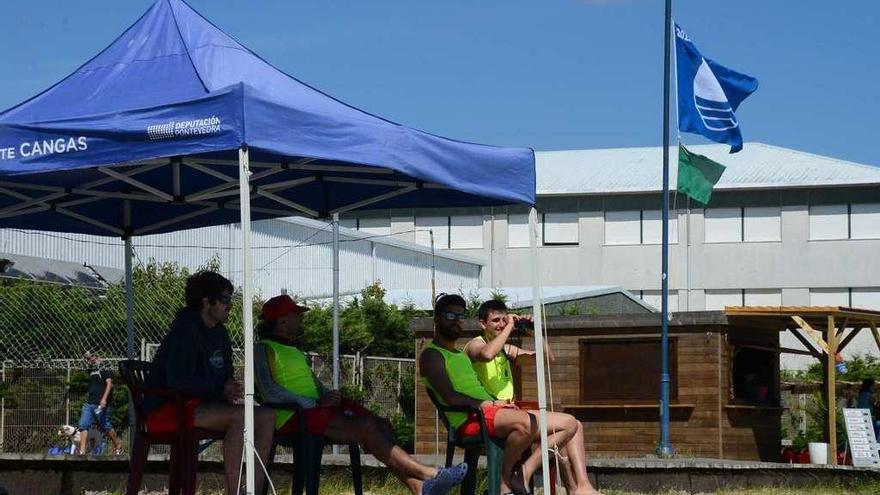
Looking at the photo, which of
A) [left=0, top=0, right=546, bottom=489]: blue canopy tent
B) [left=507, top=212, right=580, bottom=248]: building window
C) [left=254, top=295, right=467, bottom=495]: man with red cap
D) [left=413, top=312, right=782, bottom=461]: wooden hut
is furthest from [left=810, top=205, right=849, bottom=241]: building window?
[left=254, top=295, right=467, bottom=495]: man with red cap

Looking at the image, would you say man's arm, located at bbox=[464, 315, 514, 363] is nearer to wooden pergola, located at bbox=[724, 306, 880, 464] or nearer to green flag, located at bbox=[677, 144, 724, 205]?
wooden pergola, located at bbox=[724, 306, 880, 464]

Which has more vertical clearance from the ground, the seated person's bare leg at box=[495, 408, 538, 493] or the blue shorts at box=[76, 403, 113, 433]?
the seated person's bare leg at box=[495, 408, 538, 493]

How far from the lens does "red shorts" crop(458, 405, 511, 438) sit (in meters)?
9.36

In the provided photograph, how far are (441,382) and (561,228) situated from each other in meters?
47.7

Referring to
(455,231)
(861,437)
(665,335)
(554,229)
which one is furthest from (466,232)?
(665,335)

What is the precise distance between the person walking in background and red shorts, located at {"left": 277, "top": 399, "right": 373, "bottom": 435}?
10.6 metres

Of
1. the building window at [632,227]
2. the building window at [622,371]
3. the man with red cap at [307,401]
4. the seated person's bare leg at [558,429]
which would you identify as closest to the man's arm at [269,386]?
the man with red cap at [307,401]

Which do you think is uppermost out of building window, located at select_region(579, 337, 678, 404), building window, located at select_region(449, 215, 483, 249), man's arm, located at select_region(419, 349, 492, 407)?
building window, located at select_region(449, 215, 483, 249)

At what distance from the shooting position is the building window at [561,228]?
5659 cm

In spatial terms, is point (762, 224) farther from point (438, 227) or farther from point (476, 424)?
point (476, 424)

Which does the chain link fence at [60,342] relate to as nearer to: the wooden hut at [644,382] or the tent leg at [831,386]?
the wooden hut at [644,382]

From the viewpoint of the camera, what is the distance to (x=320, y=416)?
29.8ft

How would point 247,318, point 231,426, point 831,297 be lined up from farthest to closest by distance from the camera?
point 831,297 < point 231,426 < point 247,318

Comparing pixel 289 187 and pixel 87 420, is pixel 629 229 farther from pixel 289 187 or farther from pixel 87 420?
pixel 289 187
